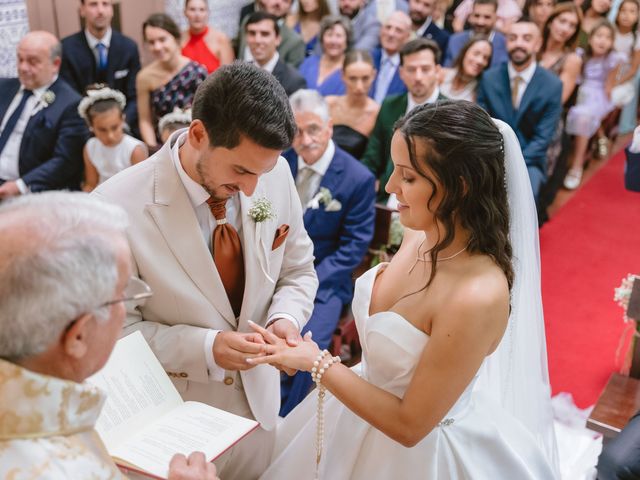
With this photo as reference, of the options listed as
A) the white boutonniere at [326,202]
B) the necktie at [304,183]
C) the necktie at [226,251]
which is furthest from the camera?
the necktie at [304,183]

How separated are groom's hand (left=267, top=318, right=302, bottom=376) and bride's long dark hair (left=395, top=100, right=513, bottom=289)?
1.77 feet

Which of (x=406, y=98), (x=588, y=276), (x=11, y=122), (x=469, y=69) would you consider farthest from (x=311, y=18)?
(x=588, y=276)

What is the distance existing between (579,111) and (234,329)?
19.8ft

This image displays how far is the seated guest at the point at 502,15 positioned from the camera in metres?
7.63

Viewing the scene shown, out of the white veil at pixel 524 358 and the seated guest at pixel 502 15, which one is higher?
the seated guest at pixel 502 15

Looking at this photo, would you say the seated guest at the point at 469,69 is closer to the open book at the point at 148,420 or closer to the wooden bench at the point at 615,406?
the wooden bench at the point at 615,406

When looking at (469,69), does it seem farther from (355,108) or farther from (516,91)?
(355,108)

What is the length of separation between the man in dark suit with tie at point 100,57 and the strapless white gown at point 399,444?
4487 mm

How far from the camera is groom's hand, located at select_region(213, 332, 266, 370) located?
2.00 m

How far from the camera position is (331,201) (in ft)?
12.9

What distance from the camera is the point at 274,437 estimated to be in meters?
2.47

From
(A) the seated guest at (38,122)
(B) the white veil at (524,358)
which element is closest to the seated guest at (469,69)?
(A) the seated guest at (38,122)

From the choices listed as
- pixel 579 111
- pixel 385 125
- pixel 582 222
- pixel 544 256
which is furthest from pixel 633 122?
pixel 385 125

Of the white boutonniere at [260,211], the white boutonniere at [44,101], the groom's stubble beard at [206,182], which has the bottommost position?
the white boutonniere at [44,101]
